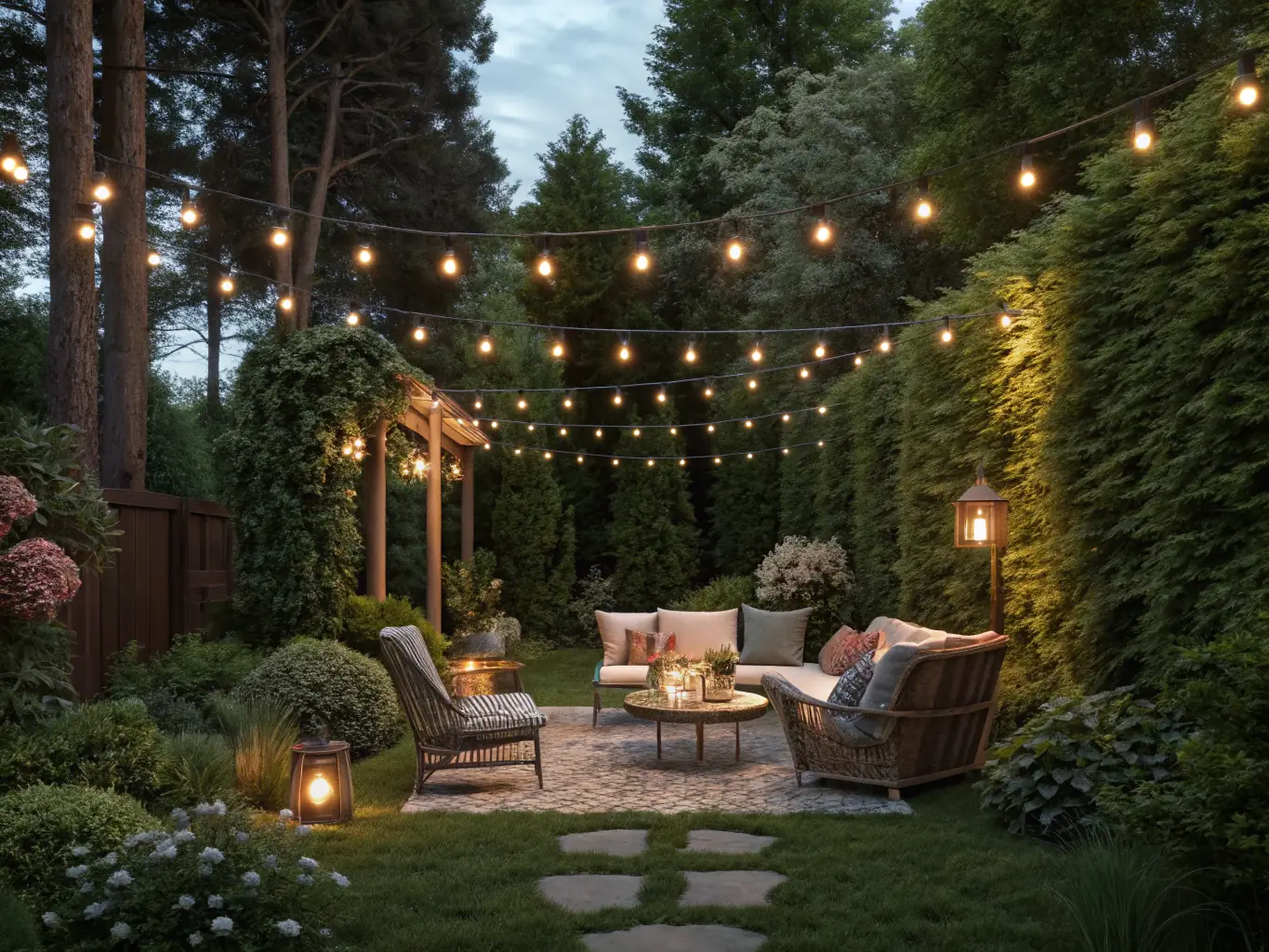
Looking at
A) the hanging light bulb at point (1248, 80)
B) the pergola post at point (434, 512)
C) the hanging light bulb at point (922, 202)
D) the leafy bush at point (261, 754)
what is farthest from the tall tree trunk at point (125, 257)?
the hanging light bulb at point (1248, 80)

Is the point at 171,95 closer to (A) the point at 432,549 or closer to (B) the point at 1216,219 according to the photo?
(A) the point at 432,549

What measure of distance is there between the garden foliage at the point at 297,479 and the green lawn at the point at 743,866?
7.58 feet

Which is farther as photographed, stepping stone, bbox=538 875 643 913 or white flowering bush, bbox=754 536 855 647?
white flowering bush, bbox=754 536 855 647

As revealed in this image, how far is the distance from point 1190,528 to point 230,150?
1204cm

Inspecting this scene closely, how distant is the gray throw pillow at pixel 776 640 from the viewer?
33.3 ft

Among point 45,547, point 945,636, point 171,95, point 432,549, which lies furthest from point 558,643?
point 45,547

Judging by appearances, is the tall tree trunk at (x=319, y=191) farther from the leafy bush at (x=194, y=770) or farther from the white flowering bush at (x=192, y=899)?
the white flowering bush at (x=192, y=899)

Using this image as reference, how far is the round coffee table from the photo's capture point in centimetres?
736

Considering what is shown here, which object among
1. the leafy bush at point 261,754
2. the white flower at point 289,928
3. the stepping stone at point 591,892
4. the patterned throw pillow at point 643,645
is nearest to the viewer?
the white flower at point 289,928

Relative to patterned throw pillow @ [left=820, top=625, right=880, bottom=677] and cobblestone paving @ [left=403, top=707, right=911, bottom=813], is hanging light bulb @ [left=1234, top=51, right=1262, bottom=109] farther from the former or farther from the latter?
patterned throw pillow @ [left=820, top=625, right=880, bottom=677]

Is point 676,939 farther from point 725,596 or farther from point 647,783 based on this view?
point 725,596

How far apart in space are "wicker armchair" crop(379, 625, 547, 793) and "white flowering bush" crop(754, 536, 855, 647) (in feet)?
18.6

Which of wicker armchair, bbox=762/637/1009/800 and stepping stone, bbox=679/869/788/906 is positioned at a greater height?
wicker armchair, bbox=762/637/1009/800

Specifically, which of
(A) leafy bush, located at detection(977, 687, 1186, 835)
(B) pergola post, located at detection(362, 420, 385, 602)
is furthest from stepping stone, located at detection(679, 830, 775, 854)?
(B) pergola post, located at detection(362, 420, 385, 602)
